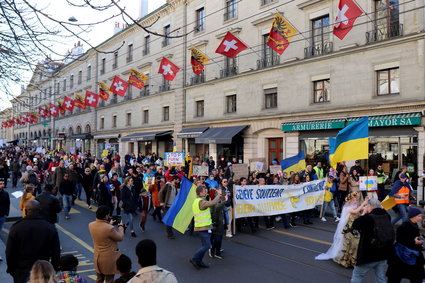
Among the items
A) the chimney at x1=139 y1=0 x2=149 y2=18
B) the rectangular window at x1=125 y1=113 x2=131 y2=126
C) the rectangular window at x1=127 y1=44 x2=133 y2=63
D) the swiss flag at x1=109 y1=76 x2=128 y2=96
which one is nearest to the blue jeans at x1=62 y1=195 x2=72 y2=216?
the swiss flag at x1=109 y1=76 x2=128 y2=96

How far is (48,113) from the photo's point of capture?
30.9 m

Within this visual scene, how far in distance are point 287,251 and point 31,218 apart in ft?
18.6

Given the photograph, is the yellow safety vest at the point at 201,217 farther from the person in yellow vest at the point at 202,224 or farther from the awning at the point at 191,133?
the awning at the point at 191,133

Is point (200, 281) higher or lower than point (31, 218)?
lower

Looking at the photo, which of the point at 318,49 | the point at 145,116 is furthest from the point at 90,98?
the point at 318,49

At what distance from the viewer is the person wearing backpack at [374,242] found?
4953 mm

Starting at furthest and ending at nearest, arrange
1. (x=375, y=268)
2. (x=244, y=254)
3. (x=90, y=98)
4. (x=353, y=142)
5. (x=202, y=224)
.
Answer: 1. (x=90, y=98)
2. (x=353, y=142)
3. (x=244, y=254)
4. (x=202, y=224)
5. (x=375, y=268)

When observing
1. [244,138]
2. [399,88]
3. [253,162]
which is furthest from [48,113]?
[399,88]

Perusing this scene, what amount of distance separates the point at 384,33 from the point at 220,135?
11306 mm

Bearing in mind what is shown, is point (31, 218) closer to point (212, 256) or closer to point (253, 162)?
point (212, 256)

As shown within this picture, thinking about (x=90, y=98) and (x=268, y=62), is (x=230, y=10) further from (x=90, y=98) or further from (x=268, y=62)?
(x=90, y=98)

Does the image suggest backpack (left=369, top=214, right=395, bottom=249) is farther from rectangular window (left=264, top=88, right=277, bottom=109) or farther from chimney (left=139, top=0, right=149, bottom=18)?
chimney (left=139, top=0, right=149, bottom=18)

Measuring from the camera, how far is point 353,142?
923cm

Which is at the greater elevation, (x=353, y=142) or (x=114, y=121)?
(x=114, y=121)
